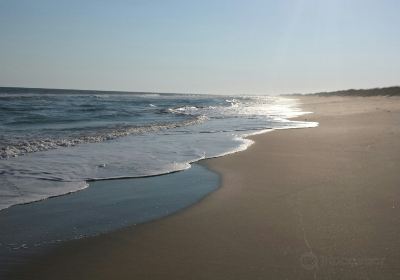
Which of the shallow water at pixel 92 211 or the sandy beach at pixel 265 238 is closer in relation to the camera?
the sandy beach at pixel 265 238

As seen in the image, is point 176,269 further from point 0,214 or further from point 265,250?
point 0,214

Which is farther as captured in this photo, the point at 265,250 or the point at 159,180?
the point at 159,180

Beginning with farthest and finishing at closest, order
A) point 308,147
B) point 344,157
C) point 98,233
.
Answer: point 308,147
point 344,157
point 98,233

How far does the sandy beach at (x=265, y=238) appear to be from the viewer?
3.13 meters

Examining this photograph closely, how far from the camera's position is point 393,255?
3.28 m

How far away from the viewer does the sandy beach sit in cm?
313

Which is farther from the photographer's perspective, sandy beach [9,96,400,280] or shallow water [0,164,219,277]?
shallow water [0,164,219,277]

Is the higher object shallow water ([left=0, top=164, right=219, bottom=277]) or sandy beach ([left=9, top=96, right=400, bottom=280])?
sandy beach ([left=9, top=96, right=400, bottom=280])

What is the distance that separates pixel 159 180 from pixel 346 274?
381 centimetres

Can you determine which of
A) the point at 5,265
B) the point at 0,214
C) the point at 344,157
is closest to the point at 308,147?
the point at 344,157

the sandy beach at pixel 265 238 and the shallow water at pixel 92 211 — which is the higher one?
the sandy beach at pixel 265 238

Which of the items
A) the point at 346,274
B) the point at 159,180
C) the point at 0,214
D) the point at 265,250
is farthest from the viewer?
the point at 159,180

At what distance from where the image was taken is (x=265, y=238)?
149 inches

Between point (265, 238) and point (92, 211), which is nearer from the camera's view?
point (265, 238)
